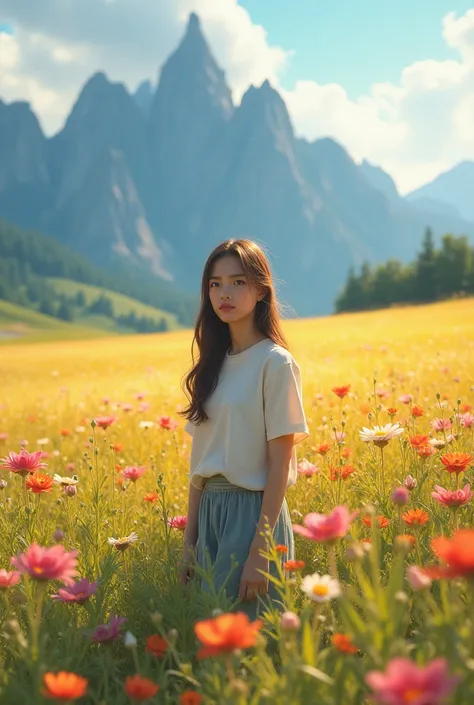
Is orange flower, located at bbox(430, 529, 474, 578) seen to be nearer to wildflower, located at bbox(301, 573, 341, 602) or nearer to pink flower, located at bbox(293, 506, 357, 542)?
pink flower, located at bbox(293, 506, 357, 542)

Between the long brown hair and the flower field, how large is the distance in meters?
0.44

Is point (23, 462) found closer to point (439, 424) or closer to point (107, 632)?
point (107, 632)

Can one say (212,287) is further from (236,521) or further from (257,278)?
(236,521)

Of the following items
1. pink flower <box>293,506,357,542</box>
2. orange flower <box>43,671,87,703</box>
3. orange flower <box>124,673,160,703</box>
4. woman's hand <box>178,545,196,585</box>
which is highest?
pink flower <box>293,506,357,542</box>

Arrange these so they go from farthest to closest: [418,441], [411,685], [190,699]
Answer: [418,441], [190,699], [411,685]

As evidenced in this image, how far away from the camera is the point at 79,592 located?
182 cm

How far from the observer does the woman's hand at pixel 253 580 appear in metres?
2.28

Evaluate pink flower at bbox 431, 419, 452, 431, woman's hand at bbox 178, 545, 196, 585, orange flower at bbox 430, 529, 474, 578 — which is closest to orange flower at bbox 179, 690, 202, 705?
orange flower at bbox 430, 529, 474, 578

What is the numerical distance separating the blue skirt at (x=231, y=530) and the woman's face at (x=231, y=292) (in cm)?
68

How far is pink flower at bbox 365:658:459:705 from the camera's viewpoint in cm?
81

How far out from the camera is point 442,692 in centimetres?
82

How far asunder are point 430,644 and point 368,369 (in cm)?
692

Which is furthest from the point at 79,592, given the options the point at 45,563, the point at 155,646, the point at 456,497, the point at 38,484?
the point at 456,497

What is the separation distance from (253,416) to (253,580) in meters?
0.63
